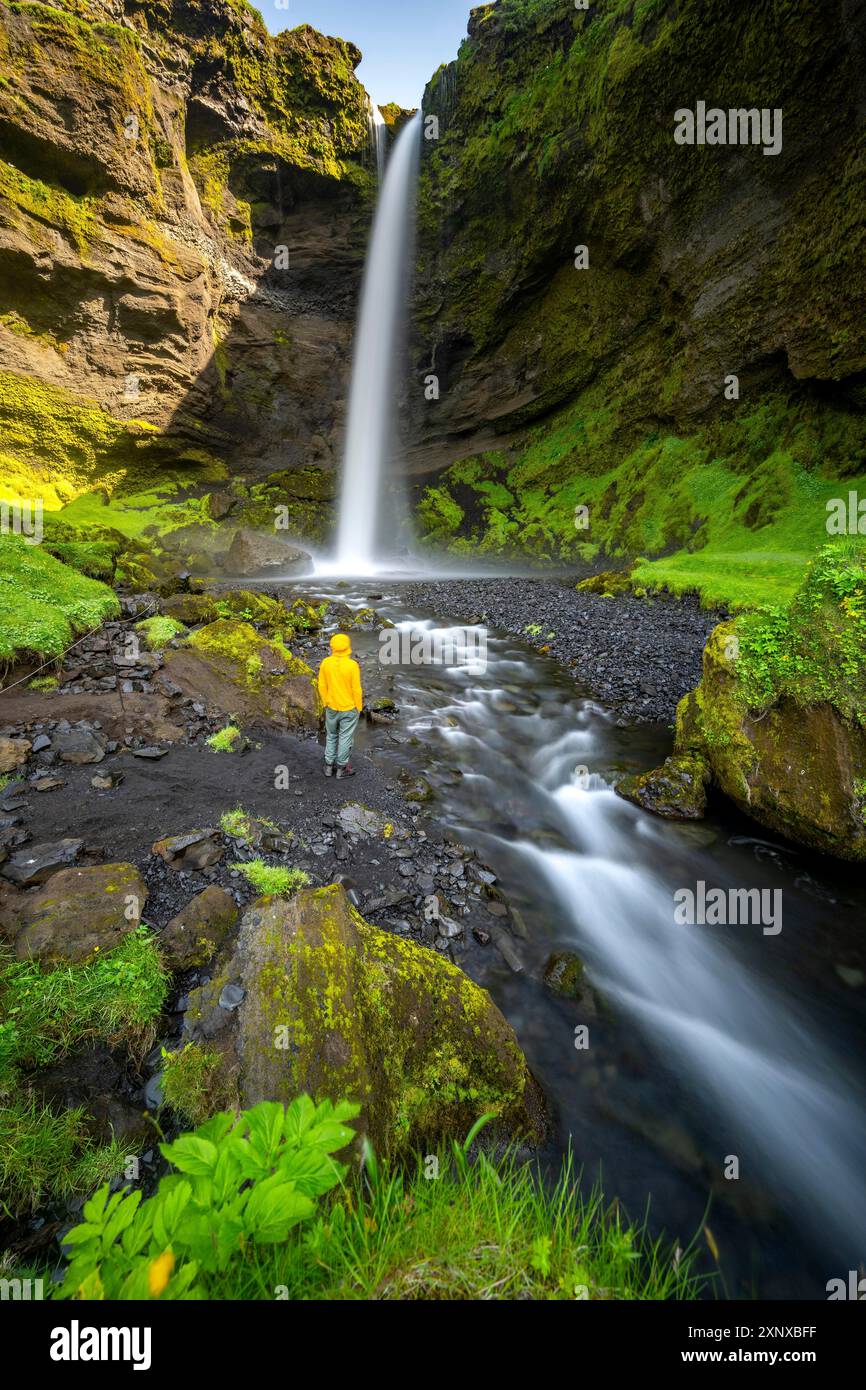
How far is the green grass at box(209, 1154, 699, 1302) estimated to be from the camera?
162 cm

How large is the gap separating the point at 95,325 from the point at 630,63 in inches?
1102

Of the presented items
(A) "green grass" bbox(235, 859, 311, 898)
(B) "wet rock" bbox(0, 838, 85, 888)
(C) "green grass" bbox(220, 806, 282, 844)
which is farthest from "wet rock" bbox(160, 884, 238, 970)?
(B) "wet rock" bbox(0, 838, 85, 888)

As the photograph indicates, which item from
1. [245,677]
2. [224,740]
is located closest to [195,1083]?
[224,740]

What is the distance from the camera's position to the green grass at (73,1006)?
8.93ft

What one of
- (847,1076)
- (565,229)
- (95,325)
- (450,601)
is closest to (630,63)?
(565,229)

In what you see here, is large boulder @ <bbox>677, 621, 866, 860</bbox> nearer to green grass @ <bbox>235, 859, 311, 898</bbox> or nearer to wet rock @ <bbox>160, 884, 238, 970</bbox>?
green grass @ <bbox>235, 859, 311, 898</bbox>

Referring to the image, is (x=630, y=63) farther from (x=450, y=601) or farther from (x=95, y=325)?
(x=95, y=325)

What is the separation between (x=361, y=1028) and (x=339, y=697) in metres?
4.21

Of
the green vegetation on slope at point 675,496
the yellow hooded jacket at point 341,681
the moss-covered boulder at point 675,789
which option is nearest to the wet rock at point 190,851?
the yellow hooded jacket at point 341,681

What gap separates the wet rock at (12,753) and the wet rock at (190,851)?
6.99ft

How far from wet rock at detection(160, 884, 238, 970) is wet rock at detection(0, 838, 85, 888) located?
120 cm

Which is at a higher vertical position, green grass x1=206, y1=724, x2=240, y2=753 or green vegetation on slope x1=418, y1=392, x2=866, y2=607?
green vegetation on slope x1=418, y1=392, x2=866, y2=607

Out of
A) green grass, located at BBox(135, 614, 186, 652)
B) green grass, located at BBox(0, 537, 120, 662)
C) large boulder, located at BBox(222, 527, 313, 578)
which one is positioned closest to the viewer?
green grass, located at BBox(0, 537, 120, 662)

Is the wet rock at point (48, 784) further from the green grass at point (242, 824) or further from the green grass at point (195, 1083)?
the green grass at point (195, 1083)
